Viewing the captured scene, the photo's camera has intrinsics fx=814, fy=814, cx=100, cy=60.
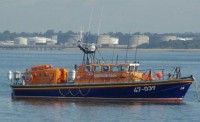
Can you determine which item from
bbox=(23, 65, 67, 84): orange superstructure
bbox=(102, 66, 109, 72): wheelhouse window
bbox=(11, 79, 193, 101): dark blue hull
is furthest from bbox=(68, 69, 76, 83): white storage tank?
bbox=(102, 66, 109, 72): wheelhouse window

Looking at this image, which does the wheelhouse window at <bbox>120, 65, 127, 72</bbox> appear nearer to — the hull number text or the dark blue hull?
the dark blue hull

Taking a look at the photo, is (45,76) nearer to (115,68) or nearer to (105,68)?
(105,68)

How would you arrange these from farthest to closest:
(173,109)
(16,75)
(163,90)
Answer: (16,75) < (163,90) < (173,109)

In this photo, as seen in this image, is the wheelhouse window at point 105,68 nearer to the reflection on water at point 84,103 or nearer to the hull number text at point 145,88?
the reflection on water at point 84,103

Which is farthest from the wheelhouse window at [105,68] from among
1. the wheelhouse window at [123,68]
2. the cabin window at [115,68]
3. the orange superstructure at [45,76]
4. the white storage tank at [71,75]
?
the orange superstructure at [45,76]

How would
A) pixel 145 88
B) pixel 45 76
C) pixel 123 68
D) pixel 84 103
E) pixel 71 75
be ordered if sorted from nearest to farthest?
pixel 145 88
pixel 84 103
pixel 123 68
pixel 71 75
pixel 45 76

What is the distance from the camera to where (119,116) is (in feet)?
145

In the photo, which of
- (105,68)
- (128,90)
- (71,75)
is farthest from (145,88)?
(71,75)

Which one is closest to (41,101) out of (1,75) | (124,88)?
(124,88)

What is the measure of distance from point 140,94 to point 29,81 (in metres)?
7.65

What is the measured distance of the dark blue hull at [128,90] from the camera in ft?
164

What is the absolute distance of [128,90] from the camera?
165 feet

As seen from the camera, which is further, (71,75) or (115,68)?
(71,75)

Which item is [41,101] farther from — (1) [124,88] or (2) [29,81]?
(1) [124,88]
